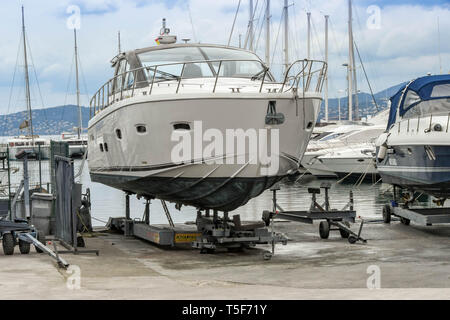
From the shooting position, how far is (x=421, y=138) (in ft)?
45.4

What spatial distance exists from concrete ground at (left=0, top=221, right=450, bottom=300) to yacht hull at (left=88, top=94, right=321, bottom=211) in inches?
43.7

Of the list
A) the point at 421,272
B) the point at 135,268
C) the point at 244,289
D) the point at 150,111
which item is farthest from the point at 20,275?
the point at 421,272

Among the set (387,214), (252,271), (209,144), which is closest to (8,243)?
(209,144)

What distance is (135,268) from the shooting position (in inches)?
389

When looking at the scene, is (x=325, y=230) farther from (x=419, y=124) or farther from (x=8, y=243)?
(x=8, y=243)

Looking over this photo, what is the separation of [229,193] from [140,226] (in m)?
2.83

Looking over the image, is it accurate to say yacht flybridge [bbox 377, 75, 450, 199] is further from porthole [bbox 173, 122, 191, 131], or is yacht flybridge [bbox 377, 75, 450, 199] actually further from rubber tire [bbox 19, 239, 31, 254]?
rubber tire [bbox 19, 239, 31, 254]

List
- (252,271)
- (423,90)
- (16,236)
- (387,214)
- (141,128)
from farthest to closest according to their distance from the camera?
(387,214), (423,90), (141,128), (16,236), (252,271)

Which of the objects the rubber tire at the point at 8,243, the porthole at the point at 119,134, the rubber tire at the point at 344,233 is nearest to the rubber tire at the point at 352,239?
the rubber tire at the point at 344,233

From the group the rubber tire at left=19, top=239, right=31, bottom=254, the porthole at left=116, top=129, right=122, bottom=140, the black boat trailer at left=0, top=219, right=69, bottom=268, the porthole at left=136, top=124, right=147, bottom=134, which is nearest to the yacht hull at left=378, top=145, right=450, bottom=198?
the porthole at left=136, top=124, right=147, bottom=134
